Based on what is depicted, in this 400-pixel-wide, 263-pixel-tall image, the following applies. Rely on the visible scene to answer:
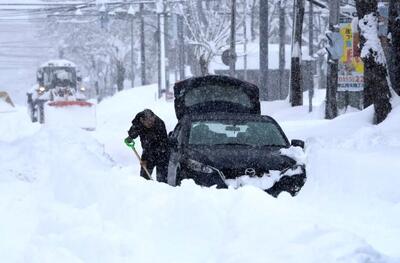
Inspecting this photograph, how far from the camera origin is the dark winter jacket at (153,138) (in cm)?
1058

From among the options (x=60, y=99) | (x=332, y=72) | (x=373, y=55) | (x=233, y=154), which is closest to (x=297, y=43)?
(x=332, y=72)

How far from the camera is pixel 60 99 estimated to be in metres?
29.1

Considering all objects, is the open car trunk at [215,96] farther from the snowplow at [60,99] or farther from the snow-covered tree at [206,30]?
the snow-covered tree at [206,30]

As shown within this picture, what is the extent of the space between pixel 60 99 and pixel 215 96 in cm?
1796

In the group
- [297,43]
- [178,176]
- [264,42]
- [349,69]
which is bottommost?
[178,176]

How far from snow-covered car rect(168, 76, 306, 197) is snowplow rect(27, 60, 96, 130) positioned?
12936 millimetres

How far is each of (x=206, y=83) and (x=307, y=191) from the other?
12.7 ft

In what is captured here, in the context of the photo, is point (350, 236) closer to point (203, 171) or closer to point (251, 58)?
point (203, 171)

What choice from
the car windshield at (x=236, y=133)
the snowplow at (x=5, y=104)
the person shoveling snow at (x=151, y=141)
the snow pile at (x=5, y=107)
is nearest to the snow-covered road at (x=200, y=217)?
the car windshield at (x=236, y=133)

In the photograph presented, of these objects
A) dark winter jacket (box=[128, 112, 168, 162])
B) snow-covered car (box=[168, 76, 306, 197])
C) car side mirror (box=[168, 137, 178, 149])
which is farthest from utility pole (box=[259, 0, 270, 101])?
car side mirror (box=[168, 137, 178, 149])

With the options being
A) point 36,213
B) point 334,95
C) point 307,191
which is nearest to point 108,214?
point 36,213

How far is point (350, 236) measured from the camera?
524cm

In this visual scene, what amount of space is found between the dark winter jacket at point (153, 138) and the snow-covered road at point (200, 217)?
0.97 m

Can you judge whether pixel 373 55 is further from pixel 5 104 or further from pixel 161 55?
pixel 161 55
